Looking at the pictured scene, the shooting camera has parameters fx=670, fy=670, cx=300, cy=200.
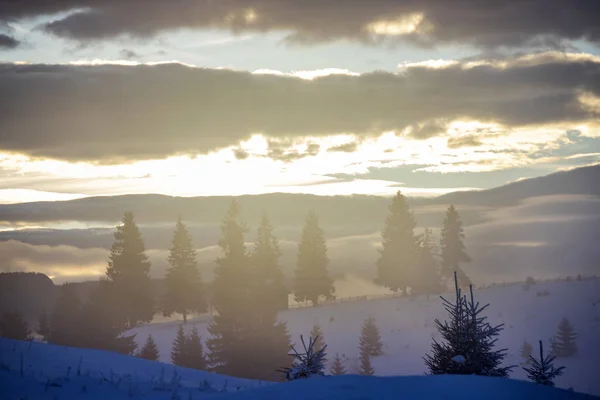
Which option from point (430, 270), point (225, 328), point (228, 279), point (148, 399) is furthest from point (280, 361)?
point (148, 399)

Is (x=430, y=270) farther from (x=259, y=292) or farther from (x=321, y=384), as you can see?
(x=321, y=384)

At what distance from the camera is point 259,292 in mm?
50938

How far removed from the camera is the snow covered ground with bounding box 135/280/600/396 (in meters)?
48.8

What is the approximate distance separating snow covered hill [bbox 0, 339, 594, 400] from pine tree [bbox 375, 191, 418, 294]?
56.9 meters

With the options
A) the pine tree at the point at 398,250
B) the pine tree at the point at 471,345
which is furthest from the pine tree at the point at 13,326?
the pine tree at the point at 471,345

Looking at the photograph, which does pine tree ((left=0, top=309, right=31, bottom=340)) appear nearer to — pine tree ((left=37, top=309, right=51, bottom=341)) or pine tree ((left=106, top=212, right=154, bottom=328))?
pine tree ((left=37, top=309, right=51, bottom=341))

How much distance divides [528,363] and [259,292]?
65.6 feet

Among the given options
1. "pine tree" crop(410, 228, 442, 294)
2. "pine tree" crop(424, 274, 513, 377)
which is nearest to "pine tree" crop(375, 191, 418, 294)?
"pine tree" crop(410, 228, 442, 294)

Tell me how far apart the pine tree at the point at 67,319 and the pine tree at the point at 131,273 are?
403 centimetres

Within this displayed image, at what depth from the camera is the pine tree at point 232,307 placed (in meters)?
45.8

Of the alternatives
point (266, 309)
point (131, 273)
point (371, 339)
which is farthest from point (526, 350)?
point (131, 273)

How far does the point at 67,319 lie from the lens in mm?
51688

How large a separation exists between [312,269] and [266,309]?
67.6ft

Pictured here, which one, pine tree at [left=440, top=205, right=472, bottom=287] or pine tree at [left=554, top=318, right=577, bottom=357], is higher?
pine tree at [left=440, top=205, right=472, bottom=287]
